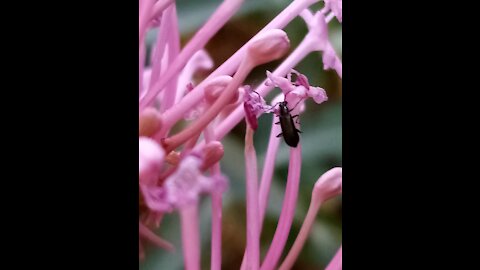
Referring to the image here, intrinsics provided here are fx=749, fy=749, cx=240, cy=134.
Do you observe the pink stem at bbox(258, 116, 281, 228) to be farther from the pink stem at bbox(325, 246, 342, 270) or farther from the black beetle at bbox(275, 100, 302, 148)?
the pink stem at bbox(325, 246, 342, 270)

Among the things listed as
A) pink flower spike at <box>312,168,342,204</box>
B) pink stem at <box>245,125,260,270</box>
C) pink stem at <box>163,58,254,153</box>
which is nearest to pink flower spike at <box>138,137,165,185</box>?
pink stem at <box>163,58,254,153</box>

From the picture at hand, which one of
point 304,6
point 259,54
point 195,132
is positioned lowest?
point 195,132

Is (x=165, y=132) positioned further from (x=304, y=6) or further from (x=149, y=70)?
(x=304, y=6)

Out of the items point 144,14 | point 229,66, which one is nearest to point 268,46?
point 229,66

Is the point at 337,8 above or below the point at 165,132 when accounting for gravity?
above

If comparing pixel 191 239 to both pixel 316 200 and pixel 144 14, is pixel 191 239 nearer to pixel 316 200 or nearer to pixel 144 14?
pixel 316 200

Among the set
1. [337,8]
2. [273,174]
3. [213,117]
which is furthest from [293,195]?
[337,8]

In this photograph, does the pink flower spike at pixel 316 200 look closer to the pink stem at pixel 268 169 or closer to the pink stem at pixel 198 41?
the pink stem at pixel 268 169

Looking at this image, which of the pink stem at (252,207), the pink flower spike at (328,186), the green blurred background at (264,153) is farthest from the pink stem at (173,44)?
the pink flower spike at (328,186)
